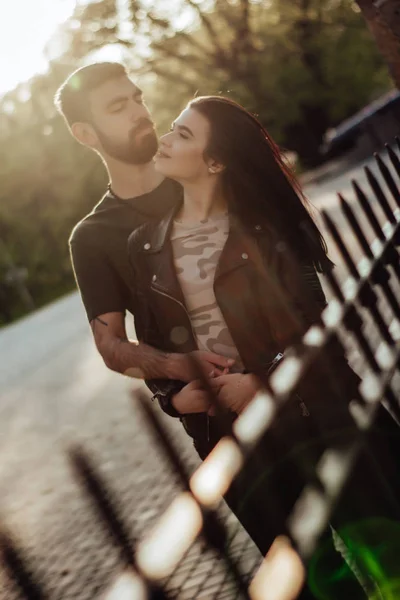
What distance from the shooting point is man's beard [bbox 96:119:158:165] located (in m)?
3.01

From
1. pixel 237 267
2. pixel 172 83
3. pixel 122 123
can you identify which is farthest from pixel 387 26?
pixel 172 83

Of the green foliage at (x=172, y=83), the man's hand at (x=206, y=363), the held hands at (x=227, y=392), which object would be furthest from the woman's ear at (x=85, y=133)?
the green foliage at (x=172, y=83)

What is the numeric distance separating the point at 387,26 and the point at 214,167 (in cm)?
208

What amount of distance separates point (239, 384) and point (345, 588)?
2.59ft

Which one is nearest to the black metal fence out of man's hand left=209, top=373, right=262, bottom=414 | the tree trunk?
man's hand left=209, top=373, right=262, bottom=414

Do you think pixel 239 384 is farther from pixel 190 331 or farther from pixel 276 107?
pixel 276 107

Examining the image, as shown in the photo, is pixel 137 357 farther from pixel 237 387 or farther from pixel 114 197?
pixel 114 197

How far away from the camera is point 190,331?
2703 millimetres

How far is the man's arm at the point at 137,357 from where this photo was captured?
263 cm

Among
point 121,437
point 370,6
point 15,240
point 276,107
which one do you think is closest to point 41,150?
point 15,240

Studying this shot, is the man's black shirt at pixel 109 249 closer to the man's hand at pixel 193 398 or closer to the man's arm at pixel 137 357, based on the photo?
the man's arm at pixel 137 357

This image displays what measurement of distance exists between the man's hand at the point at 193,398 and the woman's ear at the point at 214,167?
2.15 feet

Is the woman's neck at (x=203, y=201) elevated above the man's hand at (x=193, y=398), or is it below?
above

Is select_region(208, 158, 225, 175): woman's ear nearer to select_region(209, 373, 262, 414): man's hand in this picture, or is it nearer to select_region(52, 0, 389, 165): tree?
select_region(209, 373, 262, 414): man's hand
